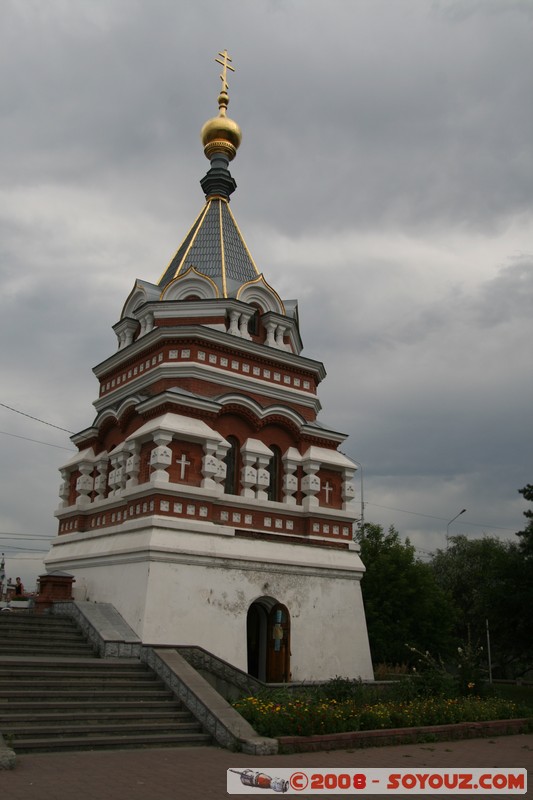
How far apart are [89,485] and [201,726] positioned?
8487 millimetres

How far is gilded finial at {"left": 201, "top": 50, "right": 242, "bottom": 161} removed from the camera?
64.6ft

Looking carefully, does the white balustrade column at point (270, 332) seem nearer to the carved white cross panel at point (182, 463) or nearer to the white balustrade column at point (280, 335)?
the white balustrade column at point (280, 335)

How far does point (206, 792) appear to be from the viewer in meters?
6.69

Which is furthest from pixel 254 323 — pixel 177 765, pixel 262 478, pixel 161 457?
pixel 177 765

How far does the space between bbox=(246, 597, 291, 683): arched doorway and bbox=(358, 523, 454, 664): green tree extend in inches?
309

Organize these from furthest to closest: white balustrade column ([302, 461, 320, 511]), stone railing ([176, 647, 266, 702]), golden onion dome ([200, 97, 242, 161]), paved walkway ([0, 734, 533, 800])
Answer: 1. golden onion dome ([200, 97, 242, 161])
2. white balustrade column ([302, 461, 320, 511])
3. stone railing ([176, 647, 266, 702])
4. paved walkway ([0, 734, 533, 800])

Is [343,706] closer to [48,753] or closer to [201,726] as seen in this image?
[201,726]

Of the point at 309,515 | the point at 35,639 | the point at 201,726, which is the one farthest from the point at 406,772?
the point at 309,515

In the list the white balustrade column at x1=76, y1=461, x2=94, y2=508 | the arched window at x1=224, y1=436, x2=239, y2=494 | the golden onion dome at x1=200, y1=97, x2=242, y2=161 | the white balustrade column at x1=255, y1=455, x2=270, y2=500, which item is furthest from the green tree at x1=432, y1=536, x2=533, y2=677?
the golden onion dome at x1=200, y1=97, x2=242, y2=161

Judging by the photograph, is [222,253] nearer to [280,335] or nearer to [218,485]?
[280,335]

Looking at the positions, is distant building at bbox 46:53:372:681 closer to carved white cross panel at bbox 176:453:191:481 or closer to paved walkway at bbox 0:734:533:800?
carved white cross panel at bbox 176:453:191:481

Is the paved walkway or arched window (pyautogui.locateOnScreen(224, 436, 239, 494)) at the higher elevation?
arched window (pyautogui.locateOnScreen(224, 436, 239, 494))

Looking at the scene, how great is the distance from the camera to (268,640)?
14484mm

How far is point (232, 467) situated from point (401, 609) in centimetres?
989
